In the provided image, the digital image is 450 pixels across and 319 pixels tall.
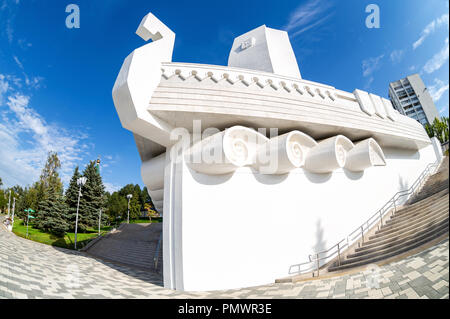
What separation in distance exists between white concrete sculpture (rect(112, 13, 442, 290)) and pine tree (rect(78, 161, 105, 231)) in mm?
17987

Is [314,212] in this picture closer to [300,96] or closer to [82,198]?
[300,96]

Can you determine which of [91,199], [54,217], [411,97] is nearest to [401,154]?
[54,217]

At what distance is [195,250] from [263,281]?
2527 mm

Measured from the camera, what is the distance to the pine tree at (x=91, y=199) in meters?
20.8

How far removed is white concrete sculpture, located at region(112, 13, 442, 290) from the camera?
19.8 ft

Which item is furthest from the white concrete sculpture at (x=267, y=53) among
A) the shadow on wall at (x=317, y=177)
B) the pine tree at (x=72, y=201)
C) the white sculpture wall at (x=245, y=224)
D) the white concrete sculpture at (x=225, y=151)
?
the pine tree at (x=72, y=201)

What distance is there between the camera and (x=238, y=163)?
255 inches

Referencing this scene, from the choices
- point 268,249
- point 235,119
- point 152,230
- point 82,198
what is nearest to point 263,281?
point 268,249

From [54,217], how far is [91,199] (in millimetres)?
4253

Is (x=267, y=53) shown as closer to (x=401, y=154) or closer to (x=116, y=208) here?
(x=401, y=154)

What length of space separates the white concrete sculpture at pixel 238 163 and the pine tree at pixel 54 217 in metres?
15.9

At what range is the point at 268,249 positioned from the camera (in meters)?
6.48

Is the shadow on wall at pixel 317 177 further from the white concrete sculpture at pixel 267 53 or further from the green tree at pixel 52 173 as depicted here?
the green tree at pixel 52 173

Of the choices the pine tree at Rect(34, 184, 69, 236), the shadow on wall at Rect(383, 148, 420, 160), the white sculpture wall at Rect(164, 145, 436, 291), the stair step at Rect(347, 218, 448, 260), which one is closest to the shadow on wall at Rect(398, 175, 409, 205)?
the shadow on wall at Rect(383, 148, 420, 160)
